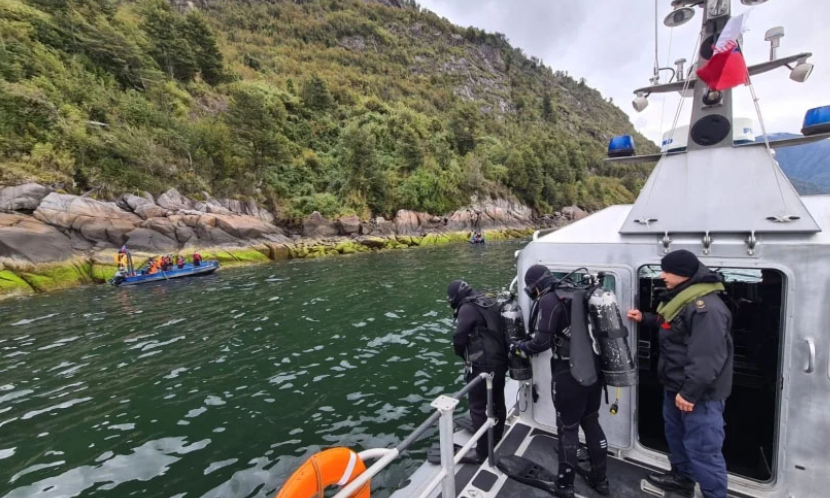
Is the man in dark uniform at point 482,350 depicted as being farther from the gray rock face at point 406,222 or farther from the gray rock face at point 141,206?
the gray rock face at point 406,222

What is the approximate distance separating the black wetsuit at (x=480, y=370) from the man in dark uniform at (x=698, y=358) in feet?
5.32

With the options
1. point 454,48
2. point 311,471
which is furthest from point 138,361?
point 454,48

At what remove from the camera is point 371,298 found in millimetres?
14164

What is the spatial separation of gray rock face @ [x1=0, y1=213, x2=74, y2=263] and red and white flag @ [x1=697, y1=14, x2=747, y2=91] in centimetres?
2911

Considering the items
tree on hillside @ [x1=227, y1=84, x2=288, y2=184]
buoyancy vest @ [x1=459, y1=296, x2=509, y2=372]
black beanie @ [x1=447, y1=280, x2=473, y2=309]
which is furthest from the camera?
tree on hillside @ [x1=227, y1=84, x2=288, y2=184]

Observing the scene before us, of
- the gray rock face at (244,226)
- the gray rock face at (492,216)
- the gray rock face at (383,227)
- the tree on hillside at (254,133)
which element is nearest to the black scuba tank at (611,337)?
the gray rock face at (244,226)

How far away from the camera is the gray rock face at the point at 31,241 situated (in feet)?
60.5

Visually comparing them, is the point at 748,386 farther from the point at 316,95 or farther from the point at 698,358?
the point at 316,95

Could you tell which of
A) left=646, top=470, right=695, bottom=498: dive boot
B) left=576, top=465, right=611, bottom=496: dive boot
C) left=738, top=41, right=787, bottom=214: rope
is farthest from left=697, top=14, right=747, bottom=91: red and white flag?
left=576, top=465, right=611, bottom=496: dive boot

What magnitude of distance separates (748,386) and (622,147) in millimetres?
3405

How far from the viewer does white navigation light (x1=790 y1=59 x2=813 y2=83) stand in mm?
3969

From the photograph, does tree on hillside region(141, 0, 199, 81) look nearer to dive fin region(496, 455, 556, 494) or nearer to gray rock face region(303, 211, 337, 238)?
gray rock face region(303, 211, 337, 238)

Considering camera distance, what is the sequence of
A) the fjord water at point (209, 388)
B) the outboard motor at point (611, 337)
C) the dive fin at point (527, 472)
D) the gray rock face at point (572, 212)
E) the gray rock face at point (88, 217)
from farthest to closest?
the gray rock face at point (572, 212) < the gray rock face at point (88, 217) < the fjord water at point (209, 388) < the dive fin at point (527, 472) < the outboard motor at point (611, 337)

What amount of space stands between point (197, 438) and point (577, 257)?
639cm
